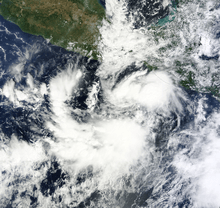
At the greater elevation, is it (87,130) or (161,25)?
(161,25)

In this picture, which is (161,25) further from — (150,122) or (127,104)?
(150,122)

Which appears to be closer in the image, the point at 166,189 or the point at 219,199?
the point at 219,199

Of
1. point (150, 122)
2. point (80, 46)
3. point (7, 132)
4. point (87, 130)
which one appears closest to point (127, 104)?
point (150, 122)

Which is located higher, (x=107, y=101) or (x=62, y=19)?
(x=62, y=19)

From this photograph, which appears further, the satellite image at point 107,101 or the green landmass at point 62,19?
the green landmass at point 62,19

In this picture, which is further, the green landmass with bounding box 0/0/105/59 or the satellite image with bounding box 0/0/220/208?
the green landmass with bounding box 0/0/105/59
